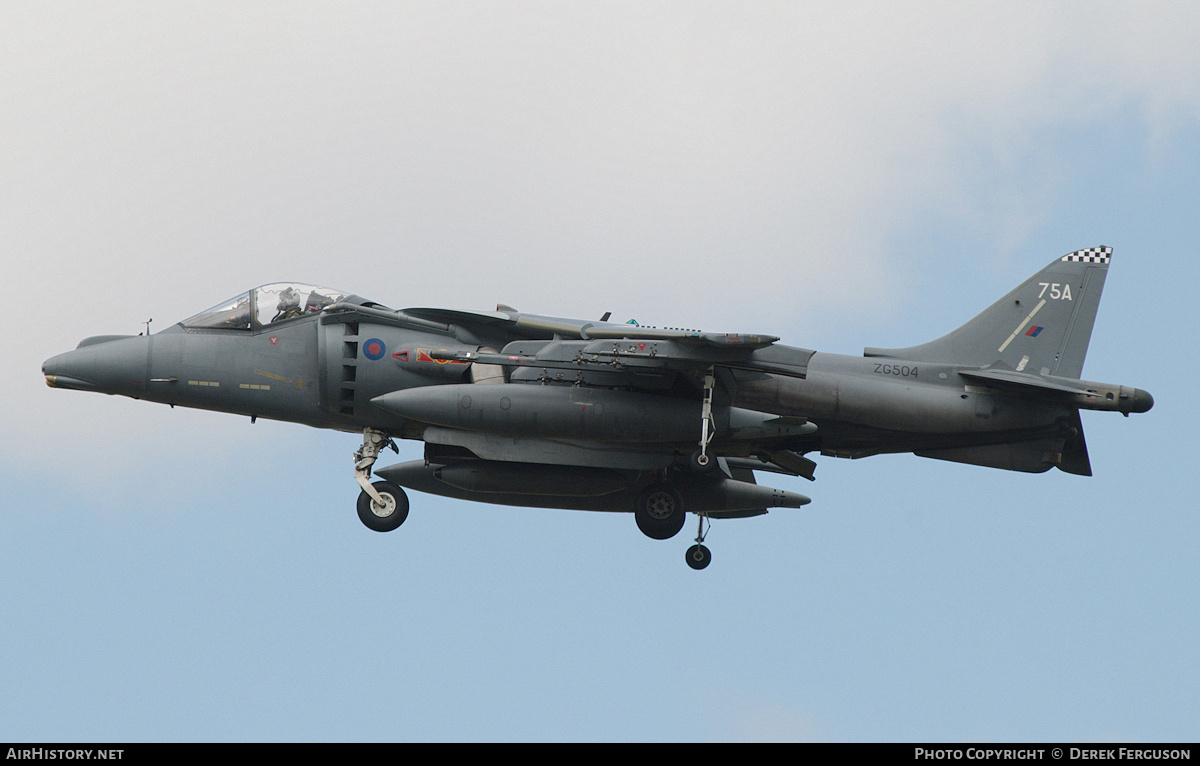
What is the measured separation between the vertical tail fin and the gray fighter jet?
0.04m

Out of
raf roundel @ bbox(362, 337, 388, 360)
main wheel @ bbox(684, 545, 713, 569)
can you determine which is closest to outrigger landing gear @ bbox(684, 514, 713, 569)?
main wheel @ bbox(684, 545, 713, 569)

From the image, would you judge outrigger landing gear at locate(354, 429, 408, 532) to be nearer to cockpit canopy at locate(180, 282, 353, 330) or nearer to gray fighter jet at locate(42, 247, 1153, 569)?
gray fighter jet at locate(42, 247, 1153, 569)

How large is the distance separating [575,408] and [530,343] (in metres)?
1.22

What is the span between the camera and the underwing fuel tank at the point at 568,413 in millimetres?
20875

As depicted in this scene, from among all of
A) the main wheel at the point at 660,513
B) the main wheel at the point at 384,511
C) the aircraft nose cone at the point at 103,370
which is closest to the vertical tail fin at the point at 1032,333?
the main wheel at the point at 660,513

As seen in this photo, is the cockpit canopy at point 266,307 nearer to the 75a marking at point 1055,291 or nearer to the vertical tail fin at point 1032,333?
the vertical tail fin at point 1032,333

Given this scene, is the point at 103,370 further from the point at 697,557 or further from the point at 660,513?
the point at 697,557

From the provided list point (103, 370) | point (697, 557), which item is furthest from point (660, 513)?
point (103, 370)

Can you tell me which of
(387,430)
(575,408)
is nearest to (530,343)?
(575,408)

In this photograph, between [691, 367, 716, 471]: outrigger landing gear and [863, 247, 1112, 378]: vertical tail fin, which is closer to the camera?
[691, 367, 716, 471]: outrigger landing gear

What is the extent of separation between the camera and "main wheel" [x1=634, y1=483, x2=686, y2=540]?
2258cm
